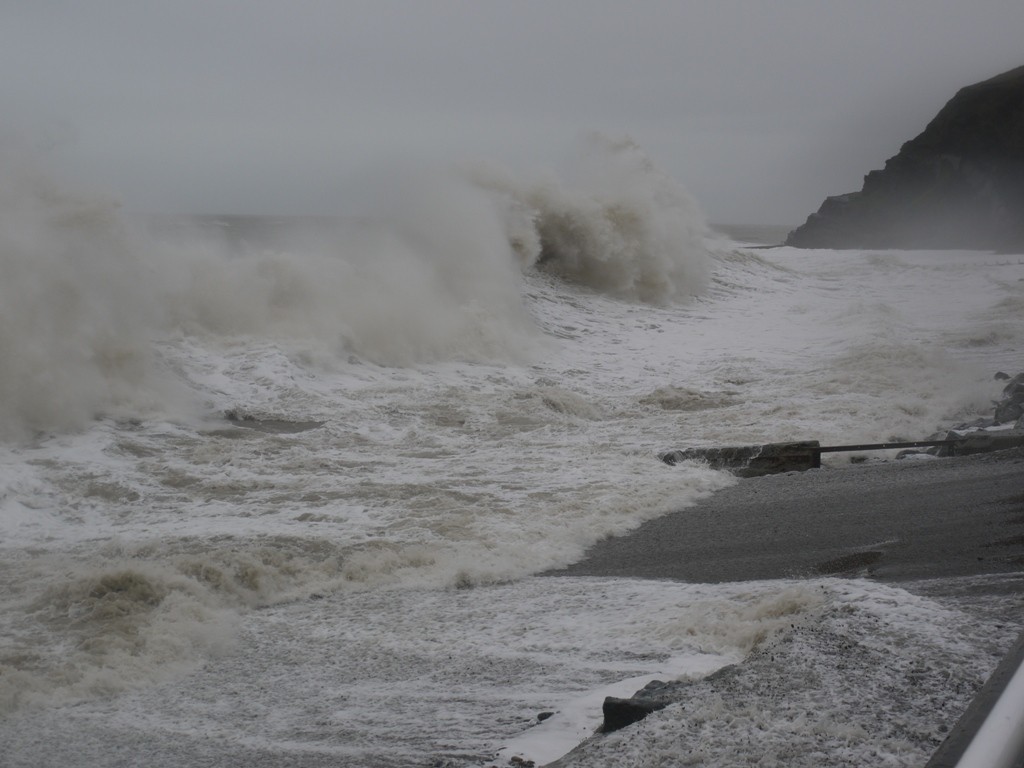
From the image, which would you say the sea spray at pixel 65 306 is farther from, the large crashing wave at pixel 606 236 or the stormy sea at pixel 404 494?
the large crashing wave at pixel 606 236

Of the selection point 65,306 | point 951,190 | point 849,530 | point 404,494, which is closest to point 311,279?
point 65,306

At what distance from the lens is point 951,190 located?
46.8 metres

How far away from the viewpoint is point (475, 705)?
3979 millimetres

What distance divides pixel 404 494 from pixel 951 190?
45503 mm

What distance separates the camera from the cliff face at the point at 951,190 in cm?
4062

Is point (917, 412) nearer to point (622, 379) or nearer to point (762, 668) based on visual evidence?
point (622, 379)

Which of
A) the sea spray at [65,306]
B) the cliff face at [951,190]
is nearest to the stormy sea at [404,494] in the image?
A: the sea spray at [65,306]

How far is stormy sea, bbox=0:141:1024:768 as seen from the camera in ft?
12.2

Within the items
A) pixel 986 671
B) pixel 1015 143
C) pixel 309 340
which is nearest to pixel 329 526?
pixel 986 671

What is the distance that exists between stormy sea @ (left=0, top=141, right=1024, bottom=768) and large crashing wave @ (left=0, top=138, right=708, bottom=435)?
0.16ft

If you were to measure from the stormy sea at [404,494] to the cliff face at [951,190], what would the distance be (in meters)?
24.4

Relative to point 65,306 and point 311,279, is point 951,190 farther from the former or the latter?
point 65,306

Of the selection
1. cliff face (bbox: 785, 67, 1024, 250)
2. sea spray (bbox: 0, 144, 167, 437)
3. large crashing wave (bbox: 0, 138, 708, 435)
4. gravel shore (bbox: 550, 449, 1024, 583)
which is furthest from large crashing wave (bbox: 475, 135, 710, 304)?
cliff face (bbox: 785, 67, 1024, 250)

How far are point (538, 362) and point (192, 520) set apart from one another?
7914 millimetres
